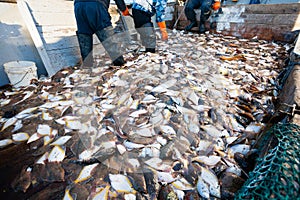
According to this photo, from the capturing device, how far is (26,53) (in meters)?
2.47

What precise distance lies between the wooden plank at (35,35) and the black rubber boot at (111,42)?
2.93 feet

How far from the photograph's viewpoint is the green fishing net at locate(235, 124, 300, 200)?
2.15ft

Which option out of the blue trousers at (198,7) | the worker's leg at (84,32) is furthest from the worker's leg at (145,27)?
the blue trousers at (198,7)

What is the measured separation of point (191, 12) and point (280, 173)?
486 cm

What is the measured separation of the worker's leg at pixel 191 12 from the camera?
4.41 m

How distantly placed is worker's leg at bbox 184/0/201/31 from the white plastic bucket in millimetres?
4258

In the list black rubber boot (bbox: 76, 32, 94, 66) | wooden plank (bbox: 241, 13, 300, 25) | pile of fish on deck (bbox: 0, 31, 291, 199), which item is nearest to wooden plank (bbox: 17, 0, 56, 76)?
pile of fish on deck (bbox: 0, 31, 291, 199)

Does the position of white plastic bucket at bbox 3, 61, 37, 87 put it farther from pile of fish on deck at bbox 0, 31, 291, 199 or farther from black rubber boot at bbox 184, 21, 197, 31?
black rubber boot at bbox 184, 21, 197, 31

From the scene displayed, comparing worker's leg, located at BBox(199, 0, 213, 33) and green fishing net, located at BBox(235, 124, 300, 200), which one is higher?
worker's leg, located at BBox(199, 0, 213, 33)

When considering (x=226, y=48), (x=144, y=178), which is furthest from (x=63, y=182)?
(x=226, y=48)

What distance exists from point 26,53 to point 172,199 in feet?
9.77

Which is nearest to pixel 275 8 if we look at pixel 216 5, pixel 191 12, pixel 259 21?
pixel 259 21

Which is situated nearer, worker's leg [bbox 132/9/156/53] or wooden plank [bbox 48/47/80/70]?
wooden plank [bbox 48/47/80/70]

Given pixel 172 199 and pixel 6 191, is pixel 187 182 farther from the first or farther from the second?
pixel 6 191
